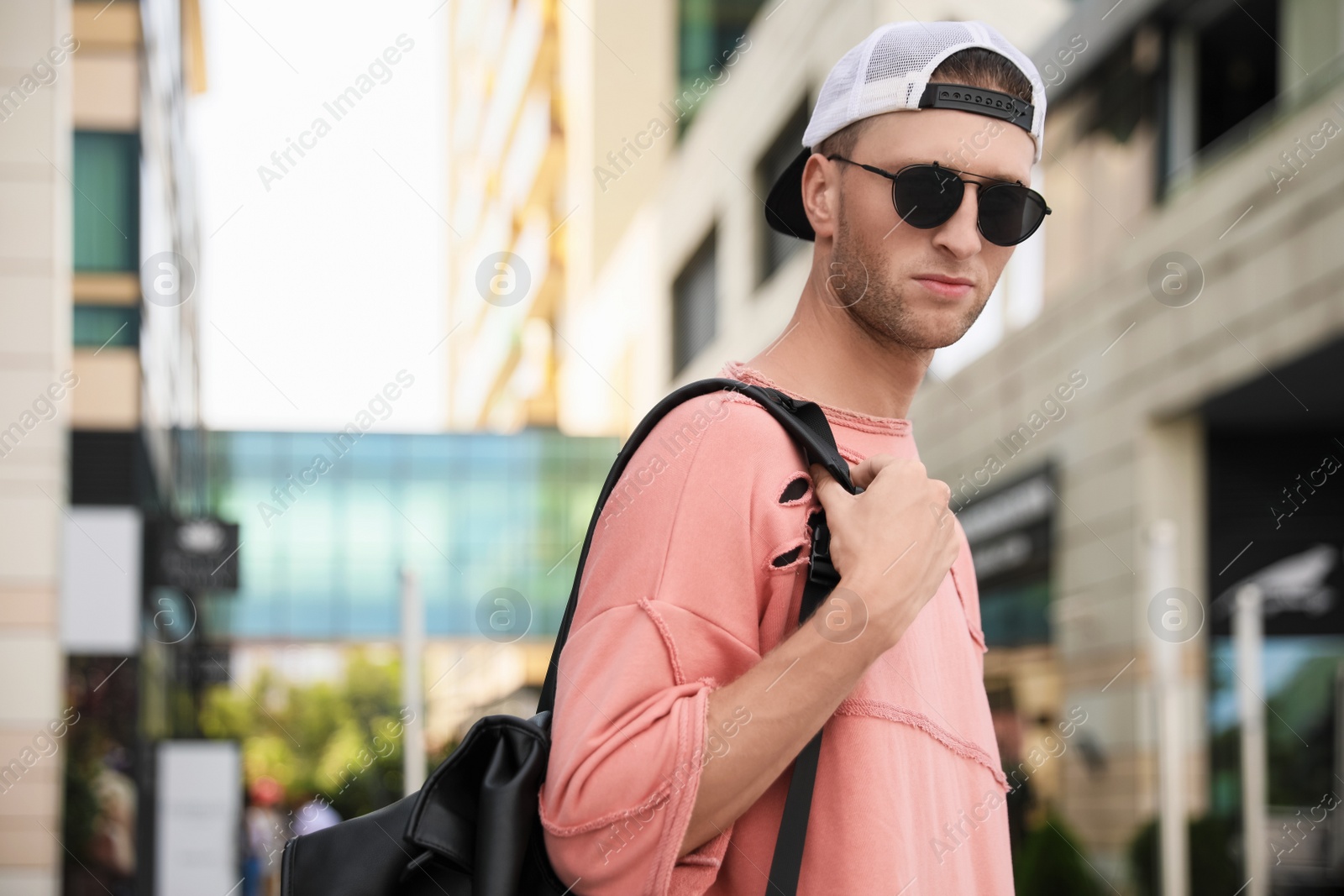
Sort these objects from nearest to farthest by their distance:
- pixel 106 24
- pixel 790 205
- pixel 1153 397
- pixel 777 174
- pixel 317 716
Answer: pixel 790 205 → pixel 106 24 → pixel 1153 397 → pixel 777 174 → pixel 317 716

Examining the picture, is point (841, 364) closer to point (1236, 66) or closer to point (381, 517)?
point (1236, 66)

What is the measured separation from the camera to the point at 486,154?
58.7m

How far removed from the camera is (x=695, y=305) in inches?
1067

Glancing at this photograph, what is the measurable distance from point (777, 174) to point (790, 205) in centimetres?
1971

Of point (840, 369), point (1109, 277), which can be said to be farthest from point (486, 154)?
point (840, 369)

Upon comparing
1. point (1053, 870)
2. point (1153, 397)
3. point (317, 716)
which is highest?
point (1153, 397)

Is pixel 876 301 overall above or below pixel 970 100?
below

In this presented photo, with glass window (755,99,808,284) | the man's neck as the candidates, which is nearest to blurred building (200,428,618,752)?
glass window (755,99,808,284)

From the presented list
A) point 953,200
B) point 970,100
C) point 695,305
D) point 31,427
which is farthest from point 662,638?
point 695,305

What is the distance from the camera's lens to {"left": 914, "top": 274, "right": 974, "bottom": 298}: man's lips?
1.71 meters

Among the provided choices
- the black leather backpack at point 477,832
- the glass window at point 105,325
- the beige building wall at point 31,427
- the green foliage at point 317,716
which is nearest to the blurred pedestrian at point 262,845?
the beige building wall at point 31,427

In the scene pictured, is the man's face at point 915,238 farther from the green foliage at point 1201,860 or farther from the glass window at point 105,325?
the glass window at point 105,325

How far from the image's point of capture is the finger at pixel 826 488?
1504 mm

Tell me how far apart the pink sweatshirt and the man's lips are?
29 centimetres
